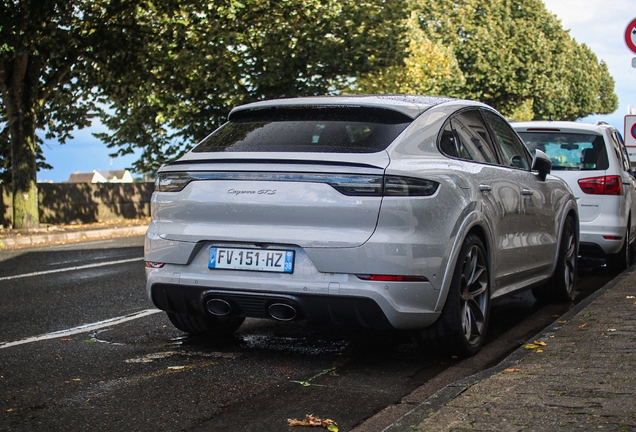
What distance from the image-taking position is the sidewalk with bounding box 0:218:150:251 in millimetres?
18500

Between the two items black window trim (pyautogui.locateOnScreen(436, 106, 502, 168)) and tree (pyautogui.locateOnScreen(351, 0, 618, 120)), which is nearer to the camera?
black window trim (pyautogui.locateOnScreen(436, 106, 502, 168))

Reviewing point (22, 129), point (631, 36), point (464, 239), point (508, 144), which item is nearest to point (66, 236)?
point (22, 129)

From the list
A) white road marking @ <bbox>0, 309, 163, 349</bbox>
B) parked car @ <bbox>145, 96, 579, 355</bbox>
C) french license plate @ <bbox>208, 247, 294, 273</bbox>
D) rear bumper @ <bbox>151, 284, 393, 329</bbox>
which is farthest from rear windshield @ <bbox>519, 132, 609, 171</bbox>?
french license plate @ <bbox>208, 247, 294, 273</bbox>

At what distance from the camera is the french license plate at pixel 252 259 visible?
529cm

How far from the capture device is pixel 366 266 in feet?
16.9

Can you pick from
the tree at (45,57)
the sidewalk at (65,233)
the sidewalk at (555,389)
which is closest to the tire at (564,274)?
the sidewalk at (555,389)

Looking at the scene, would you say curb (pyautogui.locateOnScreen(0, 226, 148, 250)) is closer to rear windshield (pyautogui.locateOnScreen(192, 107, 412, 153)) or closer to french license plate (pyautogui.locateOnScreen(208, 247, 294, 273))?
rear windshield (pyautogui.locateOnScreen(192, 107, 412, 153))

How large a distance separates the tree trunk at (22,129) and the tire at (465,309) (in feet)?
55.2

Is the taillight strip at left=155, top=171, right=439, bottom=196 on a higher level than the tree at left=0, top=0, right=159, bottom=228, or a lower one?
lower

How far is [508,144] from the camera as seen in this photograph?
23.8 ft

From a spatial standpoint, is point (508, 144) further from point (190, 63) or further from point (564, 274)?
point (190, 63)

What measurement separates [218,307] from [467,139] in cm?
211

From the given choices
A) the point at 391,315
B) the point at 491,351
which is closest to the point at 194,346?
the point at 391,315

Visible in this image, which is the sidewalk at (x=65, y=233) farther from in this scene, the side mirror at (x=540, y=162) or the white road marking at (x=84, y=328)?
the side mirror at (x=540, y=162)
